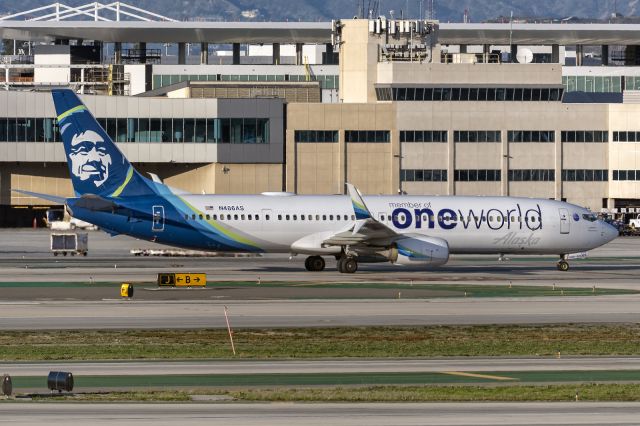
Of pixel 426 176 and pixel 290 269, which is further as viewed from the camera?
pixel 426 176

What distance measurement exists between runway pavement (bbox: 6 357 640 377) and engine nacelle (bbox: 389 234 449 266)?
30.4 m

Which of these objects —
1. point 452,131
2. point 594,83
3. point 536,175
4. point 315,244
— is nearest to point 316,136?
point 452,131

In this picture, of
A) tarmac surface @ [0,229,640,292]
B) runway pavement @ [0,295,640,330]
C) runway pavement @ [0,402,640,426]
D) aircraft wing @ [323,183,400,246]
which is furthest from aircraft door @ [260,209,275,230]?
runway pavement @ [0,402,640,426]

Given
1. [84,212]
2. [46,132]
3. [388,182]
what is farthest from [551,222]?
[46,132]

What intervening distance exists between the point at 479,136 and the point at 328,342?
3224 inches

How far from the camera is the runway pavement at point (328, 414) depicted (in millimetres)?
25875

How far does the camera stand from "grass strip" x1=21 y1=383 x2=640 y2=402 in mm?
28734

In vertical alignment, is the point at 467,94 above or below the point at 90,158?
above

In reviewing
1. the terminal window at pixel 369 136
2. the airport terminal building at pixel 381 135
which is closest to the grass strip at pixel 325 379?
the airport terminal building at pixel 381 135

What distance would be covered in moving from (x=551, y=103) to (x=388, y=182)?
16.4m

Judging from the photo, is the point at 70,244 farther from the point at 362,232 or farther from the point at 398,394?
the point at 398,394

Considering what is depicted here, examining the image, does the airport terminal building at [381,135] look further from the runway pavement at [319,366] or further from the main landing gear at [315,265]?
the runway pavement at [319,366]

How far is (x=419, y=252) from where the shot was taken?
66.7m

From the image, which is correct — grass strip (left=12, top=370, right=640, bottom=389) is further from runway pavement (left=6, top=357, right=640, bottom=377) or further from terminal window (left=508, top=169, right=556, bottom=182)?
terminal window (left=508, top=169, right=556, bottom=182)
